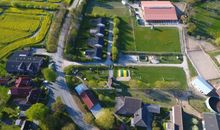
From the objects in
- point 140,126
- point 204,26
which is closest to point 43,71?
point 140,126

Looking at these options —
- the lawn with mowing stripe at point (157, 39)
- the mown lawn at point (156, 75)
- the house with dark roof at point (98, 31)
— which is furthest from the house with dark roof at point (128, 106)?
the house with dark roof at point (98, 31)

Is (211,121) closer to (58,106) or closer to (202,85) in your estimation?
(202,85)

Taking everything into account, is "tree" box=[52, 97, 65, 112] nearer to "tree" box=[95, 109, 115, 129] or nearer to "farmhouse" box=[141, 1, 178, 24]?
"tree" box=[95, 109, 115, 129]

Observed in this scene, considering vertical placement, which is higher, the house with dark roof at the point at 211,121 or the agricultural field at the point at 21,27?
the agricultural field at the point at 21,27

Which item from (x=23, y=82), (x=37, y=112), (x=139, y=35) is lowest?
(x=37, y=112)

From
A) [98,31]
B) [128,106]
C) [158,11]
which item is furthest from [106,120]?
[158,11]

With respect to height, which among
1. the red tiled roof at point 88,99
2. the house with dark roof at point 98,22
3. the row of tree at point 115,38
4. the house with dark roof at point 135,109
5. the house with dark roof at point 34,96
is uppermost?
the house with dark roof at point 98,22

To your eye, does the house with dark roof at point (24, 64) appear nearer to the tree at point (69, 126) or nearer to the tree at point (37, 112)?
the tree at point (37, 112)
